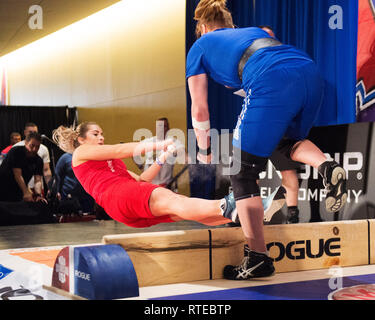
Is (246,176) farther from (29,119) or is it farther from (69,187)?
(29,119)

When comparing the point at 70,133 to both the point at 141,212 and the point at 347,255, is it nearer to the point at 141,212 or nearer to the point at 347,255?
the point at 141,212

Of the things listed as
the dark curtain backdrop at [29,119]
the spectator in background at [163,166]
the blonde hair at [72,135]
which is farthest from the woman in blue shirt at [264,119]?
the dark curtain backdrop at [29,119]

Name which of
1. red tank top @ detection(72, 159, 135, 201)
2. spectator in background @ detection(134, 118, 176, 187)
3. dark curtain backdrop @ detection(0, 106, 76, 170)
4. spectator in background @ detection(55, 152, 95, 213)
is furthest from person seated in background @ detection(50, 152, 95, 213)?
red tank top @ detection(72, 159, 135, 201)

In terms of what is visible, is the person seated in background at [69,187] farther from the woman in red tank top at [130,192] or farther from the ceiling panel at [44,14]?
A: the woman in red tank top at [130,192]

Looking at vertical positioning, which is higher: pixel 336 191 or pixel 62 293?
pixel 336 191

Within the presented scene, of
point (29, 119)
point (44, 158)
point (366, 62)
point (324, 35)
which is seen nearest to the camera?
point (366, 62)

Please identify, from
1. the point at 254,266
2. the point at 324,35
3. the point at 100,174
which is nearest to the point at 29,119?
the point at 324,35

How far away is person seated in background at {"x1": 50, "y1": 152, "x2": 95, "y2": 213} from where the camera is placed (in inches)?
204

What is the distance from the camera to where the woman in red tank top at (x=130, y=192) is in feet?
8.43

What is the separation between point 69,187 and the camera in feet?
17.4

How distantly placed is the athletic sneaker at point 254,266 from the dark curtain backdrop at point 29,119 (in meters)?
Result: 4.89

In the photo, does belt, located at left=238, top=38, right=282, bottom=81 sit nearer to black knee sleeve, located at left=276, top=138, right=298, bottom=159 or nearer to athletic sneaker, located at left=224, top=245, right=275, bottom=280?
black knee sleeve, located at left=276, top=138, right=298, bottom=159

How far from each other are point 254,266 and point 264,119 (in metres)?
0.63
